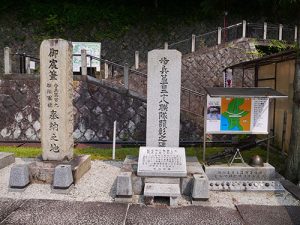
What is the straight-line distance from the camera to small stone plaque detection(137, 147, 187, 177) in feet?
21.0

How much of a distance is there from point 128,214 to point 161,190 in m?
0.89

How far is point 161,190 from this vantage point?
6074 mm

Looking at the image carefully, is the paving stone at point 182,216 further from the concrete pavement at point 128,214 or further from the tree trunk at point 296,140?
the tree trunk at point 296,140

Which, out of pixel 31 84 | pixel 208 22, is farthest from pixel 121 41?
pixel 31 84

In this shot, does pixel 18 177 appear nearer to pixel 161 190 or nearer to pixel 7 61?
pixel 161 190

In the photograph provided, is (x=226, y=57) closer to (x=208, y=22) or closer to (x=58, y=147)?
(x=208, y=22)

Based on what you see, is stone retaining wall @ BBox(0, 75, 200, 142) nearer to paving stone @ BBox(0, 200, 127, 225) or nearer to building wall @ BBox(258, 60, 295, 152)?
building wall @ BBox(258, 60, 295, 152)

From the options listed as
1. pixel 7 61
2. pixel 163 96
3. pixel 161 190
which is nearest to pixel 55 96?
pixel 163 96

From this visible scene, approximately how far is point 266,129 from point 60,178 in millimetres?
4900

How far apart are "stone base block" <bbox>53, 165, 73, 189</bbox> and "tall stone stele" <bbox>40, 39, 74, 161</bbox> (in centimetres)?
84

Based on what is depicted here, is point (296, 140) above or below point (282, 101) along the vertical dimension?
below

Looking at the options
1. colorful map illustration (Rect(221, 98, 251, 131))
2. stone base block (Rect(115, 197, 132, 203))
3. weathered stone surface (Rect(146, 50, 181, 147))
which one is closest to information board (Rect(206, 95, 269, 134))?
colorful map illustration (Rect(221, 98, 251, 131))

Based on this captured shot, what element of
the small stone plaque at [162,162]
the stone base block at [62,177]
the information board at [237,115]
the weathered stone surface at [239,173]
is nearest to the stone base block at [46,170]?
the stone base block at [62,177]

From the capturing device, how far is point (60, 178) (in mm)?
6457
